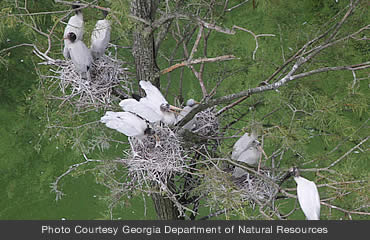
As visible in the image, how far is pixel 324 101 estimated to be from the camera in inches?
56.5

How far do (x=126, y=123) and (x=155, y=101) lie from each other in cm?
13

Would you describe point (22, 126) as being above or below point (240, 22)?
below

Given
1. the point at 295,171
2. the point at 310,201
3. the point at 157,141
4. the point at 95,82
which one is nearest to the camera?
the point at 310,201

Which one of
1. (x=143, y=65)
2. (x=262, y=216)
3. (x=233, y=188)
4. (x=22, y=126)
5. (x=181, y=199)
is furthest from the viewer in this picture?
(x=22, y=126)

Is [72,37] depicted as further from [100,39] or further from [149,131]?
[149,131]

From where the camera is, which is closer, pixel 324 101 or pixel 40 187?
pixel 324 101

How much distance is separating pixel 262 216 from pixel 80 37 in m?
0.75

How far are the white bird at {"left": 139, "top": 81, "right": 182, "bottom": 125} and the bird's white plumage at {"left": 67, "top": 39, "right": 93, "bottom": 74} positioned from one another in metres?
0.20

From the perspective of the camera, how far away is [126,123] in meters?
1.23

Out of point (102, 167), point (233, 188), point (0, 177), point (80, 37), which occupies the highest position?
point (0, 177)

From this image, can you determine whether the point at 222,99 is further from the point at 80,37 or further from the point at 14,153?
the point at 14,153

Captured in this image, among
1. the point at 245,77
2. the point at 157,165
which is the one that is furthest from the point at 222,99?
the point at 245,77

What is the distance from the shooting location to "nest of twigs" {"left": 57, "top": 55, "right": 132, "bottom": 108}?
1.37 meters

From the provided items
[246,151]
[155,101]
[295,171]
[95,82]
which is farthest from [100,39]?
[295,171]
